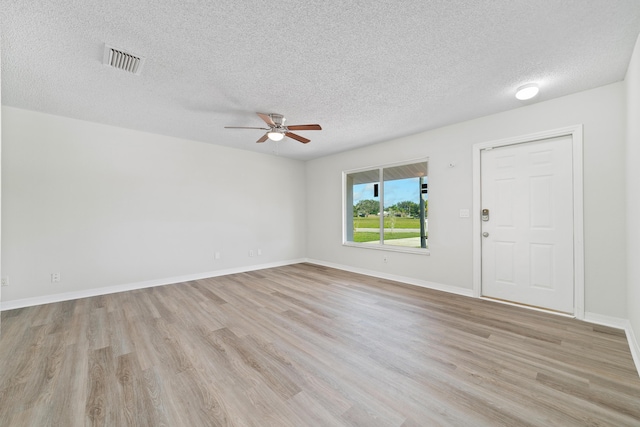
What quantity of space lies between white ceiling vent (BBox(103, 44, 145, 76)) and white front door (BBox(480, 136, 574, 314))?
4332 mm

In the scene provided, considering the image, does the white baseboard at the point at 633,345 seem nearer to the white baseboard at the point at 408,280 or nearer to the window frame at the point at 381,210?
the white baseboard at the point at 408,280

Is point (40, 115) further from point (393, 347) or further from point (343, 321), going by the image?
point (393, 347)

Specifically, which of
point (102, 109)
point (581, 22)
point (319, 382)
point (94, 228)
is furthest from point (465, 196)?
point (94, 228)

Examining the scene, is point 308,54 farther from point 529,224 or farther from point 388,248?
point 388,248

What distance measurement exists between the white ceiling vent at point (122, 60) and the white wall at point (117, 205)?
215 centimetres

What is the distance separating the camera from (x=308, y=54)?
2205 mm

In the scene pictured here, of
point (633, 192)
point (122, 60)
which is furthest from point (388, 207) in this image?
point (122, 60)

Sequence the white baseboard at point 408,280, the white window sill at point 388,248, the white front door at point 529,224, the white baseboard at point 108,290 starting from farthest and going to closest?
the white window sill at point 388,248 → the white baseboard at point 408,280 → the white baseboard at point 108,290 → the white front door at point 529,224

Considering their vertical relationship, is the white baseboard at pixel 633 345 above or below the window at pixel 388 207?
below

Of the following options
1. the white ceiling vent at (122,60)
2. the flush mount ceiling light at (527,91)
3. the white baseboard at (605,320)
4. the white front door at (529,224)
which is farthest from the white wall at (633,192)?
the white ceiling vent at (122,60)

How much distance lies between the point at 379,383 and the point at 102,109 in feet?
15.0

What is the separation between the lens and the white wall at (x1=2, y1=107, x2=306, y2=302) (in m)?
3.31

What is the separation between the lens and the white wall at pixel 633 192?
201cm

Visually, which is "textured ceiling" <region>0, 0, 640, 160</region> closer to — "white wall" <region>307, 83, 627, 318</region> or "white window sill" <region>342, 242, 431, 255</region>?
"white wall" <region>307, 83, 627, 318</region>
